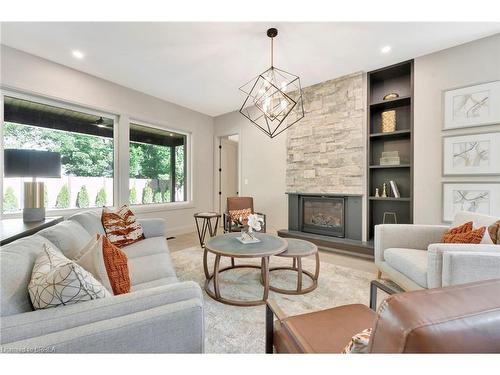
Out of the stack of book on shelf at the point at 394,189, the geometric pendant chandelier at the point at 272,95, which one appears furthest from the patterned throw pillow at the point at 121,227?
the stack of book on shelf at the point at 394,189

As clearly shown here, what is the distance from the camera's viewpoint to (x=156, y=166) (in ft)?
15.0

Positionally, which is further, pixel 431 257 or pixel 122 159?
pixel 122 159

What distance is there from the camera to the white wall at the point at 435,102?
267cm

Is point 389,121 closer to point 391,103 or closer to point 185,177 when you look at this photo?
point 391,103

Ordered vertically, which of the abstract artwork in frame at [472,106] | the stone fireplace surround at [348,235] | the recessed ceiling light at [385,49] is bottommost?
the stone fireplace surround at [348,235]

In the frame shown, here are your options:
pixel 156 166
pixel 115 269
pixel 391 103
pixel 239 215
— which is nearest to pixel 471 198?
pixel 391 103

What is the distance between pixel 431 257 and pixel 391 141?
100 inches

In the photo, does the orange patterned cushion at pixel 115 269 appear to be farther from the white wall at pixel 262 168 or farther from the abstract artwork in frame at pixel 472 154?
the abstract artwork in frame at pixel 472 154

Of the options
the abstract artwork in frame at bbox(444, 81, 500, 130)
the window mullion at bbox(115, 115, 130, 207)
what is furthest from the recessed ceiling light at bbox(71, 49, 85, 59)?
the abstract artwork in frame at bbox(444, 81, 500, 130)

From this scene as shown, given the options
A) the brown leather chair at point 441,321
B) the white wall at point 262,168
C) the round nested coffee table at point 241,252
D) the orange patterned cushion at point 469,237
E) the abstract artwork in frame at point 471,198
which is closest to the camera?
the brown leather chair at point 441,321

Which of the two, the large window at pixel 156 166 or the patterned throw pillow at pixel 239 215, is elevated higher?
the large window at pixel 156 166

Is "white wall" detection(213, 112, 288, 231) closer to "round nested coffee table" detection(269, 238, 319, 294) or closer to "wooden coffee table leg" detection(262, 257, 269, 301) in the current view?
"round nested coffee table" detection(269, 238, 319, 294)
